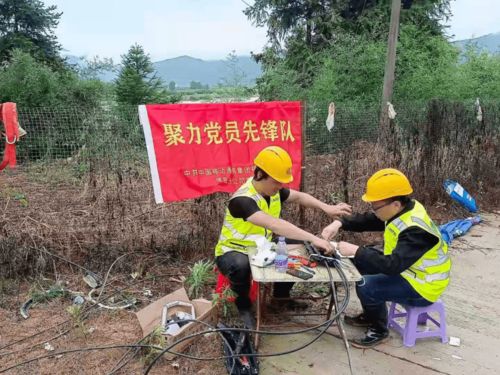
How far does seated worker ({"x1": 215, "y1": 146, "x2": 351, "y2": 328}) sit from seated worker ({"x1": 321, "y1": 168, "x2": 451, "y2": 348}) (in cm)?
41

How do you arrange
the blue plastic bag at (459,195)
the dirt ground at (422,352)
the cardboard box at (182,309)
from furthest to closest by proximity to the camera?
the blue plastic bag at (459,195), the cardboard box at (182,309), the dirt ground at (422,352)

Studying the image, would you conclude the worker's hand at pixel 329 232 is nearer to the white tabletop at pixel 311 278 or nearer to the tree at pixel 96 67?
the white tabletop at pixel 311 278

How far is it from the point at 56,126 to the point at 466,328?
164 inches

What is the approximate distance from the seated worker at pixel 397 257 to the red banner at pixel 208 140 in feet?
4.54

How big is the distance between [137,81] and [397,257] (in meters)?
9.63

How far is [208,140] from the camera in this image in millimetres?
4098

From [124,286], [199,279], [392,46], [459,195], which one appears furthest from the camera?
[392,46]

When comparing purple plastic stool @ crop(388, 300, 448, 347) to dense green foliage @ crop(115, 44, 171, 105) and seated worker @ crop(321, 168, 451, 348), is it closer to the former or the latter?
seated worker @ crop(321, 168, 451, 348)

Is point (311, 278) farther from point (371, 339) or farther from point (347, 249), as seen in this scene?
point (371, 339)

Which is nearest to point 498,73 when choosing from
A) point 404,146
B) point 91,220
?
point 404,146

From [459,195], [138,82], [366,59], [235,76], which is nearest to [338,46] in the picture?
[366,59]

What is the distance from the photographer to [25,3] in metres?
13.2

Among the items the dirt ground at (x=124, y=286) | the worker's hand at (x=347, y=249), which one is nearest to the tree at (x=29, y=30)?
the dirt ground at (x=124, y=286)

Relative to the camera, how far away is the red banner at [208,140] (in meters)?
3.91
